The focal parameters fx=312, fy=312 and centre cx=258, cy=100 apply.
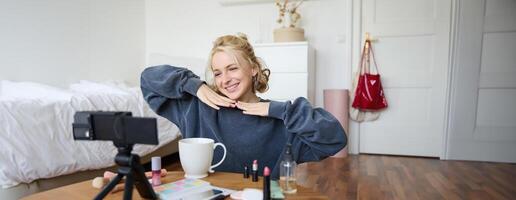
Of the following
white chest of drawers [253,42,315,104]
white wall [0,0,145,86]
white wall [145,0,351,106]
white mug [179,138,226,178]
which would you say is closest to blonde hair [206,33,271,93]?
white mug [179,138,226,178]

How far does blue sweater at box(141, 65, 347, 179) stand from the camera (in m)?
0.79

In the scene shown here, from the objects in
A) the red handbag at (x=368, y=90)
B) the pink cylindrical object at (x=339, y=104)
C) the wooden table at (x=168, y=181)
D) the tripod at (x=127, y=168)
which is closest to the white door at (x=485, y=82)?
the red handbag at (x=368, y=90)

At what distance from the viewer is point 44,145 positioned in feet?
4.80

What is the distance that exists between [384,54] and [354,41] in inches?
12.2

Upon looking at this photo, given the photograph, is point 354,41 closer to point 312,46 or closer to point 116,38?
point 312,46

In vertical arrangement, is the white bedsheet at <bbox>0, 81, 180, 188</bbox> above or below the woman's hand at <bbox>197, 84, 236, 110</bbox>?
below

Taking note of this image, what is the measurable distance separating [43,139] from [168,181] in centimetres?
114

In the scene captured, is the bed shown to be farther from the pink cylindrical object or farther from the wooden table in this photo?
the pink cylindrical object

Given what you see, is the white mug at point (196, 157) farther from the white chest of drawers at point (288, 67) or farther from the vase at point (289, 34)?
the vase at point (289, 34)

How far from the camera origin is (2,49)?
7.11 ft

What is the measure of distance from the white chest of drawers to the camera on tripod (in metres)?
2.37

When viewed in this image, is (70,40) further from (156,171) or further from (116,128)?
(116,128)

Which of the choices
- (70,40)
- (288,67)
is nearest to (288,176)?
(288,67)

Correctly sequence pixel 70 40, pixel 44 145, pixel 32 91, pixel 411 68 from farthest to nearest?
pixel 411 68, pixel 70 40, pixel 32 91, pixel 44 145
